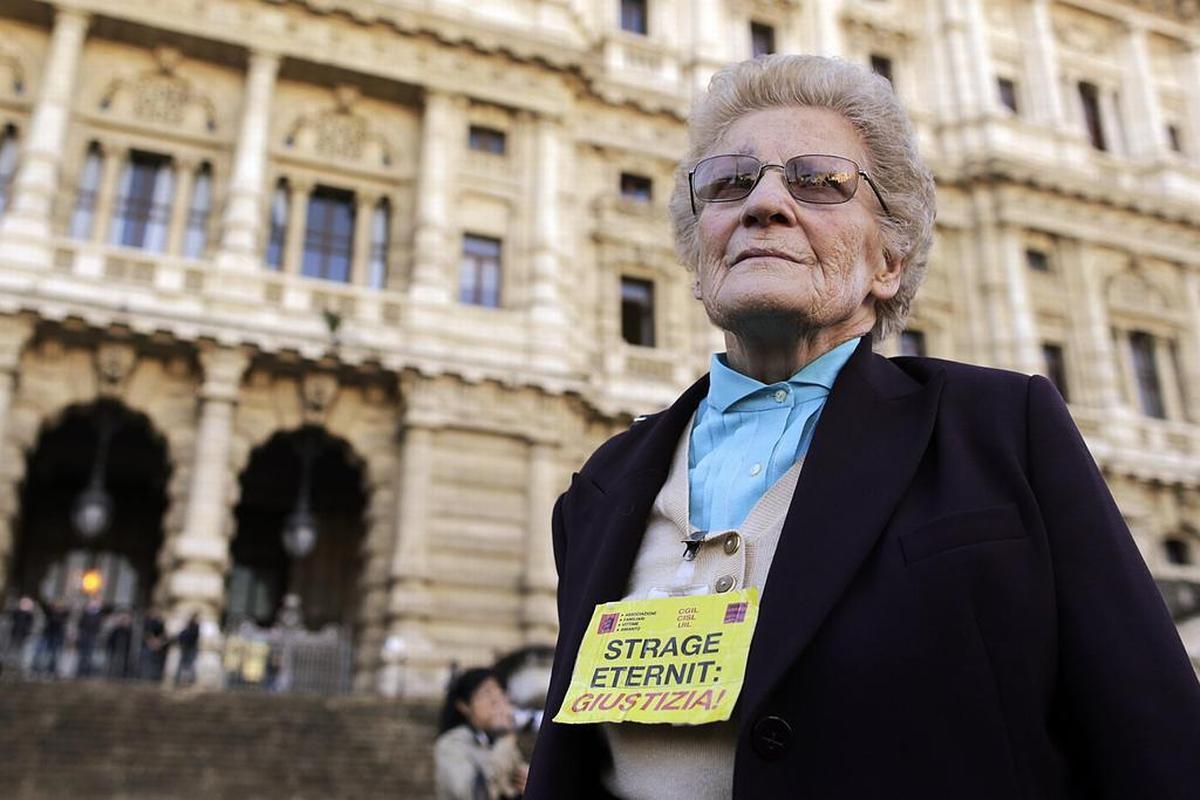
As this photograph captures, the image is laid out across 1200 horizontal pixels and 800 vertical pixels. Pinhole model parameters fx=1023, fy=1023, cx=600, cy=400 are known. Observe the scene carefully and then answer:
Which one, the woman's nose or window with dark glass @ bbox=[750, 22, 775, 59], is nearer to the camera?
the woman's nose

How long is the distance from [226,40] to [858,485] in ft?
58.0

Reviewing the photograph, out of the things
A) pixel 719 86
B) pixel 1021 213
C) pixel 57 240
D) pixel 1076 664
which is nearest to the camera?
pixel 1076 664

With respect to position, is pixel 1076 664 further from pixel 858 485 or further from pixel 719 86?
pixel 719 86

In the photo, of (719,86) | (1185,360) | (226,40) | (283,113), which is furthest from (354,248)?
(1185,360)

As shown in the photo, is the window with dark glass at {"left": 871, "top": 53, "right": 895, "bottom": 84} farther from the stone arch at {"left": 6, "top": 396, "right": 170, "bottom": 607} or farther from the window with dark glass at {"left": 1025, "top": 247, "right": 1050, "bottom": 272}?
the stone arch at {"left": 6, "top": 396, "right": 170, "bottom": 607}

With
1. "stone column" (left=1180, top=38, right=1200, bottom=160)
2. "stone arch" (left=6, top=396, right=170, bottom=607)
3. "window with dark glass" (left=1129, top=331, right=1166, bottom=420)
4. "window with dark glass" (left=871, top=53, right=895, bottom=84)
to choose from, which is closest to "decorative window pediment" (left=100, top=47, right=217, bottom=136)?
"stone arch" (left=6, top=396, right=170, bottom=607)

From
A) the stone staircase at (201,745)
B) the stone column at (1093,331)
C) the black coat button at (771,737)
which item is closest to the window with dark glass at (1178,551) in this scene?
the stone column at (1093,331)

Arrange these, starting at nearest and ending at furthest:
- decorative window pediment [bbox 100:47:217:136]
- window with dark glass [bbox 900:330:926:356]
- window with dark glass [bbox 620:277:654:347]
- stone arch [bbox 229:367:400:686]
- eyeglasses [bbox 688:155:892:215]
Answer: eyeglasses [bbox 688:155:892:215] < stone arch [bbox 229:367:400:686] < decorative window pediment [bbox 100:47:217:136] < window with dark glass [bbox 620:277:654:347] < window with dark glass [bbox 900:330:926:356]

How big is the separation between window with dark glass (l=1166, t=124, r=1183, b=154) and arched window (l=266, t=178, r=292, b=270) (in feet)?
70.8

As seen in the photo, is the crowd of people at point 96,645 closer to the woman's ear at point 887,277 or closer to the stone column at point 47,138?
the stone column at point 47,138

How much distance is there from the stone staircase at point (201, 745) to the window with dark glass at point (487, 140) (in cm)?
1015

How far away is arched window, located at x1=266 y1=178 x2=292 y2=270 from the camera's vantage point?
1716 cm

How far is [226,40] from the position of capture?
16781 mm

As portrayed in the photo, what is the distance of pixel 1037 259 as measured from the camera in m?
22.8
